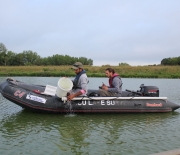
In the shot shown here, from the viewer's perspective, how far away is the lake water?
4.81 m

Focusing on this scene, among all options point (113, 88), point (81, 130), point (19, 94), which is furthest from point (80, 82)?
point (81, 130)

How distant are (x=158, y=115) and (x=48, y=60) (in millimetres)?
66396

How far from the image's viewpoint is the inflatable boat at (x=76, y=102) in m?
7.53

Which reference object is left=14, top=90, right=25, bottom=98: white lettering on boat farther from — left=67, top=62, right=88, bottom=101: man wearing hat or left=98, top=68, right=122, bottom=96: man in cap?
left=98, top=68, right=122, bottom=96: man in cap

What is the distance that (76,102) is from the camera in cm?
764

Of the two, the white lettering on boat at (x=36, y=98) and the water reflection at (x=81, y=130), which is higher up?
the white lettering on boat at (x=36, y=98)

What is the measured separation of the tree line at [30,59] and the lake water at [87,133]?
198 feet

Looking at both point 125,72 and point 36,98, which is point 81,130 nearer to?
point 36,98

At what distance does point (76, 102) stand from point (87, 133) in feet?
6.16

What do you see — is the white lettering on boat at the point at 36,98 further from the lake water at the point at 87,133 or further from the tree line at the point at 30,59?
the tree line at the point at 30,59

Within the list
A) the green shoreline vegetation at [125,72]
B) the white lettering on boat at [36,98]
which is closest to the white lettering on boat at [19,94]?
the white lettering on boat at [36,98]

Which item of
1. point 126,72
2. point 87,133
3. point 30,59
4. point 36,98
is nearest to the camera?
point 87,133

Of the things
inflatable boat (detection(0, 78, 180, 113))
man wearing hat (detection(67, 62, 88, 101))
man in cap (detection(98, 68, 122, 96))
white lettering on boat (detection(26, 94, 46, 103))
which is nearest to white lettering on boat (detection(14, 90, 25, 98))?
inflatable boat (detection(0, 78, 180, 113))

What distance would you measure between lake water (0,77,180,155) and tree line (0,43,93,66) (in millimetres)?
60468
